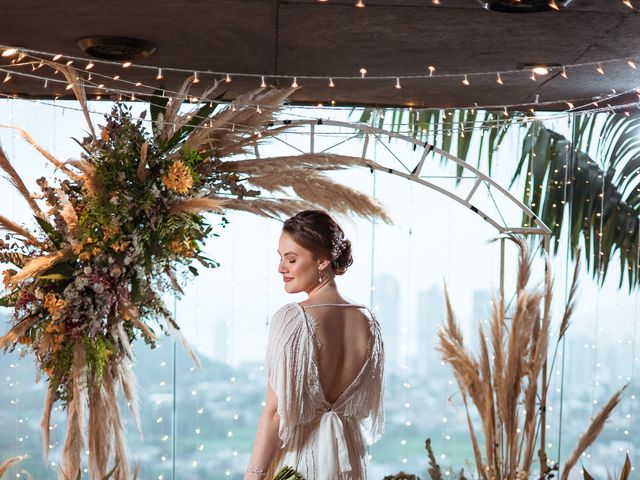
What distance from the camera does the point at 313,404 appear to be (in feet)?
9.57

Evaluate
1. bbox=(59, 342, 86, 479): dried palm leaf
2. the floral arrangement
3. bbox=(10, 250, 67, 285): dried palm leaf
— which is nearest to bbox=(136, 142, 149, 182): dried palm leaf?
the floral arrangement

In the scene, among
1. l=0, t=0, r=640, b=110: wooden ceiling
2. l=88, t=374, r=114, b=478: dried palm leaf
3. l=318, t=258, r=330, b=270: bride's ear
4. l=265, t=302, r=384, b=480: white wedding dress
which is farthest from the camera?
l=0, t=0, r=640, b=110: wooden ceiling

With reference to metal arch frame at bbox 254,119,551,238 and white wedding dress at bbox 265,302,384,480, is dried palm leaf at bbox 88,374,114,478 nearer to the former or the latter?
white wedding dress at bbox 265,302,384,480

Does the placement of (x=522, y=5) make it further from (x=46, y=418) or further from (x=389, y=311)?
(x=389, y=311)

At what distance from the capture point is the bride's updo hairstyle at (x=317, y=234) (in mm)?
2994

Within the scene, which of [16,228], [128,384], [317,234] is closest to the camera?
[317,234]

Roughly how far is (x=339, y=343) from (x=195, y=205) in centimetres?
80

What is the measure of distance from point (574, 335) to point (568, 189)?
0.92 metres

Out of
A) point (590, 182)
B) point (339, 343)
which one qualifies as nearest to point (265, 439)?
point (339, 343)

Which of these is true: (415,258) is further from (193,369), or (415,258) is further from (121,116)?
(121,116)

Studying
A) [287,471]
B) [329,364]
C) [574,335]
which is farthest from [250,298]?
[287,471]

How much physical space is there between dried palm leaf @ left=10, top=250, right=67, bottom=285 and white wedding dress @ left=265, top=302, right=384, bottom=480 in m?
0.91

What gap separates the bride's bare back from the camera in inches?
114

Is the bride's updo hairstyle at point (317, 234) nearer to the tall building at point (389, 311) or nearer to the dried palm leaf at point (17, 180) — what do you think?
the dried palm leaf at point (17, 180)
